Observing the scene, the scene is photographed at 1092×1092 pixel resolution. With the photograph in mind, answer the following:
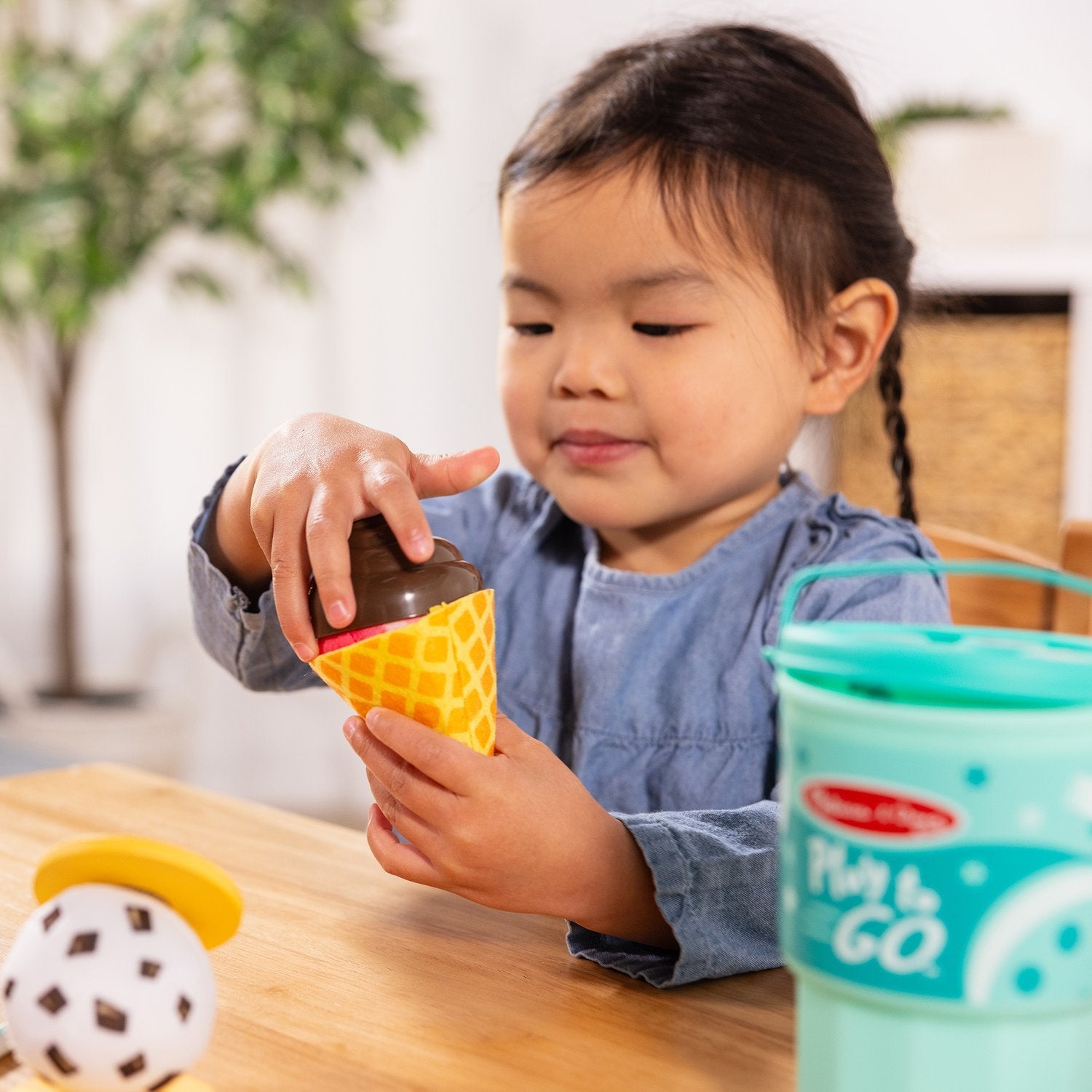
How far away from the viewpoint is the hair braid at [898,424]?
44.1 inches

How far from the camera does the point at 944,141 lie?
2.49 meters

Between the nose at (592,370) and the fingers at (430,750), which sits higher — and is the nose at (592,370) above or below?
above

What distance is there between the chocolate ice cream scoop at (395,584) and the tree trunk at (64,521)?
7.04 ft

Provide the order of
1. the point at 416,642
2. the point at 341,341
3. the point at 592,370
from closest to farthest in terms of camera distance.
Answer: the point at 416,642
the point at 592,370
the point at 341,341

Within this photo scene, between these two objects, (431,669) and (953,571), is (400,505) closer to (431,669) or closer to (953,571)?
(431,669)

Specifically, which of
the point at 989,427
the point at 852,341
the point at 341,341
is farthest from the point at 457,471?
the point at 341,341

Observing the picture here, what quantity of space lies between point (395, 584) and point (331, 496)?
11cm

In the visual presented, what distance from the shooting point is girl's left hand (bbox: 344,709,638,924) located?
55cm

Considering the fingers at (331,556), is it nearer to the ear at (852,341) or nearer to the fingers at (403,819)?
the fingers at (403,819)

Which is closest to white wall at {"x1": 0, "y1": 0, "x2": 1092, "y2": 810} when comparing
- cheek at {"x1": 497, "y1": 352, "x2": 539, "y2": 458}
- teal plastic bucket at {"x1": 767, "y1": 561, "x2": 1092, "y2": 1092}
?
cheek at {"x1": 497, "y1": 352, "x2": 539, "y2": 458}

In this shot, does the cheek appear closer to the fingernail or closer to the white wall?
the fingernail

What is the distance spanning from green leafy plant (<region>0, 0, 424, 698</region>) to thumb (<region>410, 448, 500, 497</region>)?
179 centimetres

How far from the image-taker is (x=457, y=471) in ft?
2.14

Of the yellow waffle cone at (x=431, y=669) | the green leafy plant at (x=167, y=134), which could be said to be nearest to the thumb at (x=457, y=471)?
the yellow waffle cone at (x=431, y=669)
